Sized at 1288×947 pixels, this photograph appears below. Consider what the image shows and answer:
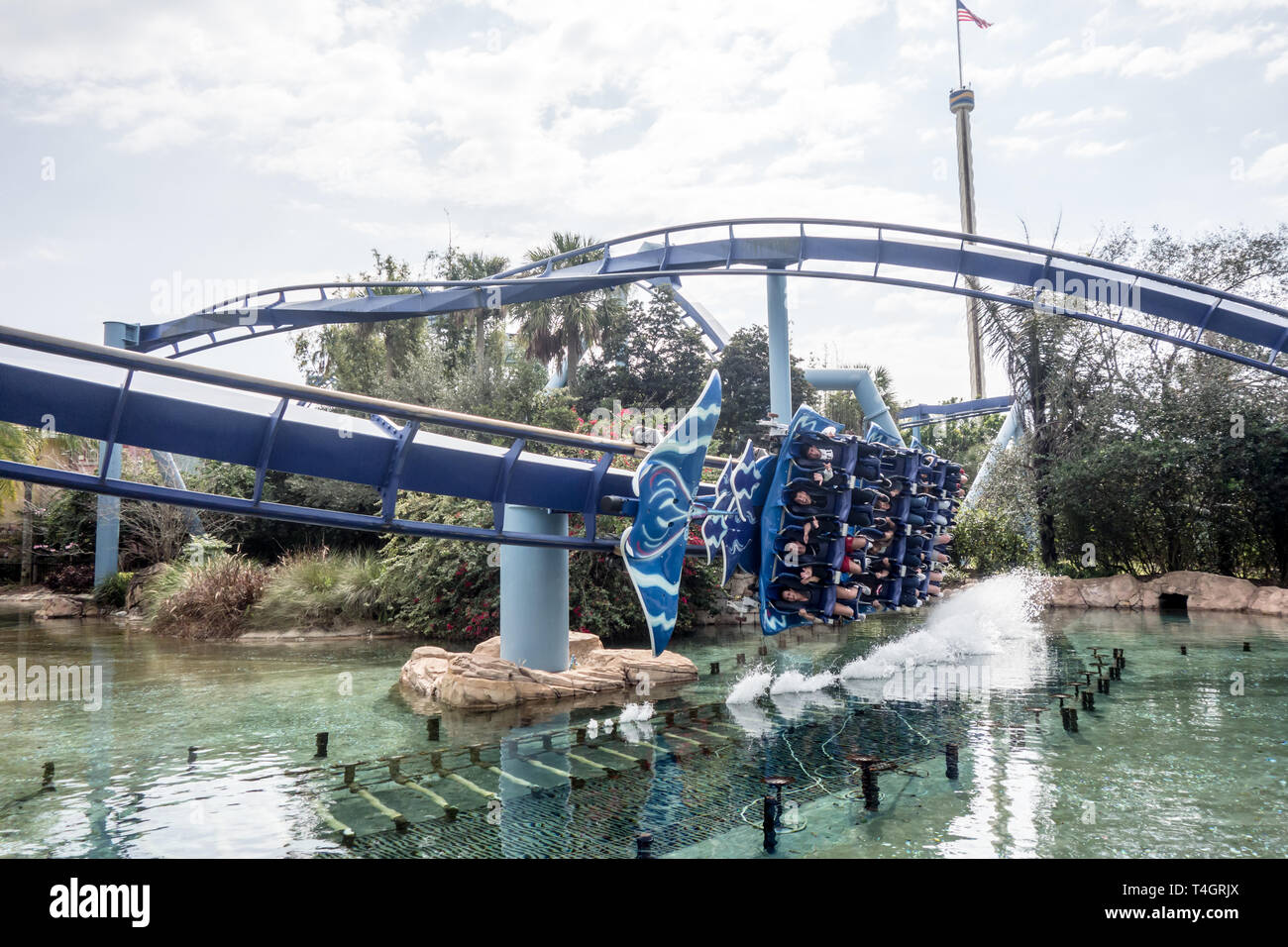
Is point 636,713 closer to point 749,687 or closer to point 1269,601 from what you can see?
point 749,687

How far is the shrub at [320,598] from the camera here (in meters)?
19.2

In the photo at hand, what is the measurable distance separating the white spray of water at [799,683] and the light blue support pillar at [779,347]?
6.77 meters

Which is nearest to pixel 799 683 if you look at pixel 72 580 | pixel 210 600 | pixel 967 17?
pixel 210 600

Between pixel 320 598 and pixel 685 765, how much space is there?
45.9 ft

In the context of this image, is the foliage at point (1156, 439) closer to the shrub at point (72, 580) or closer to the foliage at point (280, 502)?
the foliage at point (280, 502)

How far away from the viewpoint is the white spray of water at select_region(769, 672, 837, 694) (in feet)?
38.2

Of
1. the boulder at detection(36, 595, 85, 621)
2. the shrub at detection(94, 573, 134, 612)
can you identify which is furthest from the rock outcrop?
the boulder at detection(36, 595, 85, 621)

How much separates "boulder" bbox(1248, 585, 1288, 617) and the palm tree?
21493 mm

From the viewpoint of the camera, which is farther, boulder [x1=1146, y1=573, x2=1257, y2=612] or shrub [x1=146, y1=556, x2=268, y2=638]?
boulder [x1=1146, y1=573, x2=1257, y2=612]

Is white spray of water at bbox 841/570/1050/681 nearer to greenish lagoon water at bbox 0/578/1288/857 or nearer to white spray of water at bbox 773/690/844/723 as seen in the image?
greenish lagoon water at bbox 0/578/1288/857

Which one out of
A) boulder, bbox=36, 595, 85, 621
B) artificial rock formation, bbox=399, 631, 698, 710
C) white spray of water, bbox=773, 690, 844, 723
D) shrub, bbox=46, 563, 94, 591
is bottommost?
white spray of water, bbox=773, 690, 844, 723

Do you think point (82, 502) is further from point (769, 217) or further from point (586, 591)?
point (769, 217)

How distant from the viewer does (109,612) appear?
934 inches

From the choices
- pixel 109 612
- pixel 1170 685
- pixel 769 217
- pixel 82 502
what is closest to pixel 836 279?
pixel 769 217
